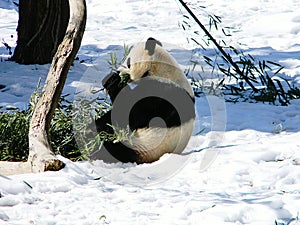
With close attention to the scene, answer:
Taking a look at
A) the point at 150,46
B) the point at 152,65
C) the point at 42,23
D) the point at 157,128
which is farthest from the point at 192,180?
the point at 42,23

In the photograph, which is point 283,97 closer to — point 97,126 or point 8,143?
point 97,126

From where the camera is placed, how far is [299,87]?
231 inches

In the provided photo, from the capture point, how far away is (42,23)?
245 inches

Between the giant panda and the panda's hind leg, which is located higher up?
the giant panda

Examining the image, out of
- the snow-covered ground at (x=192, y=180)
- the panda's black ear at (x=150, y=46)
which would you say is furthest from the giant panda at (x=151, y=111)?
the snow-covered ground at (x=192, y=180)

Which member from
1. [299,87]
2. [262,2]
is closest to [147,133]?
[299,87]

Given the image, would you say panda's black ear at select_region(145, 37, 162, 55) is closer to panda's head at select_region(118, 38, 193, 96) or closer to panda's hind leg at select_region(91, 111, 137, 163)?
panda's head at select_region(118, 38, 193, 96)

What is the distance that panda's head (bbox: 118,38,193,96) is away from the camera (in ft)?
12.5

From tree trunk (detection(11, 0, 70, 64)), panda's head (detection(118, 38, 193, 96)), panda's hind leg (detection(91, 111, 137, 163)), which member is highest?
panda's head (detection(118, 38, 193, 96))

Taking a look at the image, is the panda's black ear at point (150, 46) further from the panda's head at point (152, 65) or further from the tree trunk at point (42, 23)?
the tree trunk at point (42, 23)

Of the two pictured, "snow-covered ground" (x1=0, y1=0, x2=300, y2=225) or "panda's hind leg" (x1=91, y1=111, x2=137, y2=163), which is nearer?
"snow-covered ground" (x1=0, y1=0, x2=300, y2=225)

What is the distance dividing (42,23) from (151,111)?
9.29 ft

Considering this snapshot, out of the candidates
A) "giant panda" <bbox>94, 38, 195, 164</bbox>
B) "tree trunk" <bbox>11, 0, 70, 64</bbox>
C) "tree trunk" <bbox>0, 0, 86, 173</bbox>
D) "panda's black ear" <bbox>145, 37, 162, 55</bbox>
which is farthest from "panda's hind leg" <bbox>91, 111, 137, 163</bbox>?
"tree trunk" <bbox>11, 0, 70, 64</bbox>

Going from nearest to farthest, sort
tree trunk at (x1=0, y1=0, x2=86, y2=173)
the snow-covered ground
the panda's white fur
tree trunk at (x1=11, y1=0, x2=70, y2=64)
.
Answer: the snow-covered ground, tree trunk at (x1=0, y1=0, x2=86, y2=173), the panda's white fur, tree trunk at (x1=11, y1=0, x2=70, y2=64)
